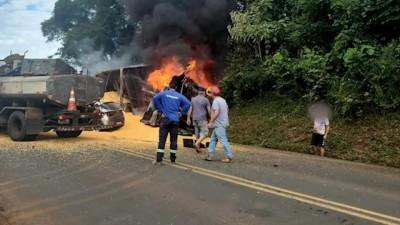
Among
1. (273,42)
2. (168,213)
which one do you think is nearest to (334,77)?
(273,42)

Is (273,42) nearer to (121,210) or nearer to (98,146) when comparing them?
(98,146)

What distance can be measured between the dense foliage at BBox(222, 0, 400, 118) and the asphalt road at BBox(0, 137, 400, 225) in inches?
125

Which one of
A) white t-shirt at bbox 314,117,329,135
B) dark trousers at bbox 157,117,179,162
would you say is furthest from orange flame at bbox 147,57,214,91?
dark trousers at bbox 157,117,179,162

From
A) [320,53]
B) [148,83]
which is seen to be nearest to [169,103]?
[320,53]

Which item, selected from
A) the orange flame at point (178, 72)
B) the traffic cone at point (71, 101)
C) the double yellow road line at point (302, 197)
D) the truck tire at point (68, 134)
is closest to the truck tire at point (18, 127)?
the truck tire at point (68, 134)

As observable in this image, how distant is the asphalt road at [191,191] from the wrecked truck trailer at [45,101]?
319cm

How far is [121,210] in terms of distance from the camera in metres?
5.65

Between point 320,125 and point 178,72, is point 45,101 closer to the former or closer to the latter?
point 178,72

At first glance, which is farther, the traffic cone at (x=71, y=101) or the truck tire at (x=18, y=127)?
the traffic cone at (x=71, y=101)

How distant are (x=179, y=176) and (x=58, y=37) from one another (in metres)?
40.6

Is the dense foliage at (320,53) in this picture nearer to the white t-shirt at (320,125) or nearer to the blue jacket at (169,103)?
the white t-shirt at (320,125)

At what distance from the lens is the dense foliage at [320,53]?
12375 millimetres

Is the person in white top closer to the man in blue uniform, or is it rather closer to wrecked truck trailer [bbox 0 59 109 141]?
the man in blue uniform

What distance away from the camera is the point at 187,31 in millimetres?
19531
